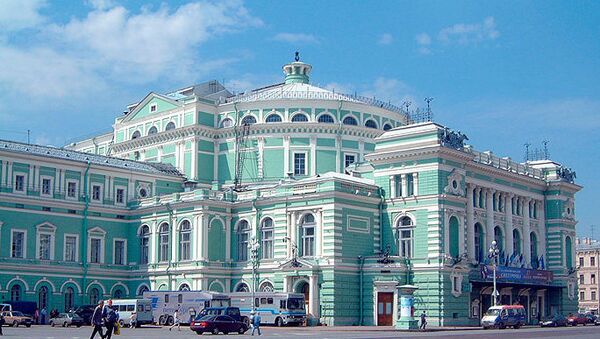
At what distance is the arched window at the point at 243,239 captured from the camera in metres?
71.8

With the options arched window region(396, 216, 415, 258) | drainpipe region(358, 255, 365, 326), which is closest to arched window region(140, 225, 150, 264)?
drainpipe region(358, 255, 365, 326)

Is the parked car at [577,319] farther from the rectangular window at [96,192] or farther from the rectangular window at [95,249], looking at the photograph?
the rectangular window at [96,192]

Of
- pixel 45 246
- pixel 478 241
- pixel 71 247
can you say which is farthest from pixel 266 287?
pixel 45 246

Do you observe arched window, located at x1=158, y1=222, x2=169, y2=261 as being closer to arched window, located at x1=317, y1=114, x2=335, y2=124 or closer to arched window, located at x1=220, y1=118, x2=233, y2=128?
arched window, located at x1=220, y1=118, x2=233, y2=128

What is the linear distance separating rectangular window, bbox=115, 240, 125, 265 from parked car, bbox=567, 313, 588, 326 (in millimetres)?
39140

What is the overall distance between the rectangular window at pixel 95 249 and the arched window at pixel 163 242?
534 centimetres

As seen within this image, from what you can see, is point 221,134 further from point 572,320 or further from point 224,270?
point 572,320

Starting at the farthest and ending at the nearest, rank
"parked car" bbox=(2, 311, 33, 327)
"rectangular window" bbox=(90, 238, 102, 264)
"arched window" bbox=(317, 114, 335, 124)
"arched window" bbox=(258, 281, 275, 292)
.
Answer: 1. "arched window" bbox=(317, 114, 335, 124)
2. "rectangular window" bbox=(90, 238, 102, 264)
3. "arched window" bbox=(258, 281, 275, 292)
4. "parked car" bbox=(2, 311, 33, 327)

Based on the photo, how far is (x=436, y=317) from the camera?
63938 millimetres

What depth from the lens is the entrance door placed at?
2544 inches

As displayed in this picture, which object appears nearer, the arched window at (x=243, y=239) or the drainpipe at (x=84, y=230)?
the arched window at (x=243, y=239)

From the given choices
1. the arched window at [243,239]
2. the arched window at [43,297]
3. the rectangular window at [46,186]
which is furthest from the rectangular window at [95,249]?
the arched window at [243,239]

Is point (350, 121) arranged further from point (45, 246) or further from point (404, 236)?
point (45, 246)

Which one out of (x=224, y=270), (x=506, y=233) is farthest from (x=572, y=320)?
(x=224, y=270)
